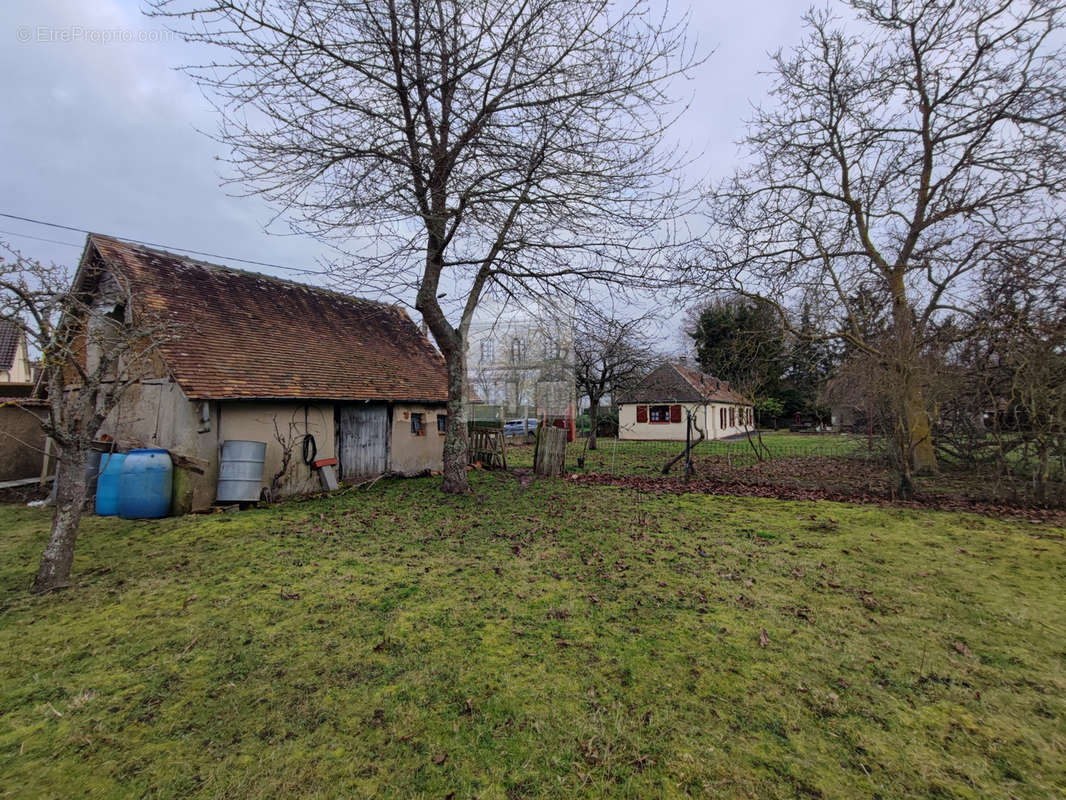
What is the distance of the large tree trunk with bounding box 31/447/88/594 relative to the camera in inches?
189

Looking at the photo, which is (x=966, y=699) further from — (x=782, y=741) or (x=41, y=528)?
(x=41, y=528)

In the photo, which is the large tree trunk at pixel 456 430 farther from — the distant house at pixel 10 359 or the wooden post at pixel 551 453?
the distant house at pixel 10 359

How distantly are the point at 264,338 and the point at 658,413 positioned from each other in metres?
24.2

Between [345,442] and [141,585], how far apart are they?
22.1 feet

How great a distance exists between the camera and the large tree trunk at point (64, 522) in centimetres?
479

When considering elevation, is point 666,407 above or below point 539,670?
above

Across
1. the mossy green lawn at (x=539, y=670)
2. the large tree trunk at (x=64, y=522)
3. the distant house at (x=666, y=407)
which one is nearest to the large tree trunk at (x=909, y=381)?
the mossy green lawn at (x=539, y=670)

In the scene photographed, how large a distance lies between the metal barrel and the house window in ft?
82.4

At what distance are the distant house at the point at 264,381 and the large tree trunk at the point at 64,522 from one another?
2319mm

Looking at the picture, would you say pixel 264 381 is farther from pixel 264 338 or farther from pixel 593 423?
pixel 593 423

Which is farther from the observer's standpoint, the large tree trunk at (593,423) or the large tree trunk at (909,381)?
the large tree trunk at (593,423)

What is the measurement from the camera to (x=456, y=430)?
32.7 ft

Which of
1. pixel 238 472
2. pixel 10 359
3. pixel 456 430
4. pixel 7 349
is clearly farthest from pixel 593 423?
pixel 7 349

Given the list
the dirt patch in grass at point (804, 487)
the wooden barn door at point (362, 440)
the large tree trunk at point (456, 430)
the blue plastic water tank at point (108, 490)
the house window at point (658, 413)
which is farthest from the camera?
the house window at point (658, 413)
